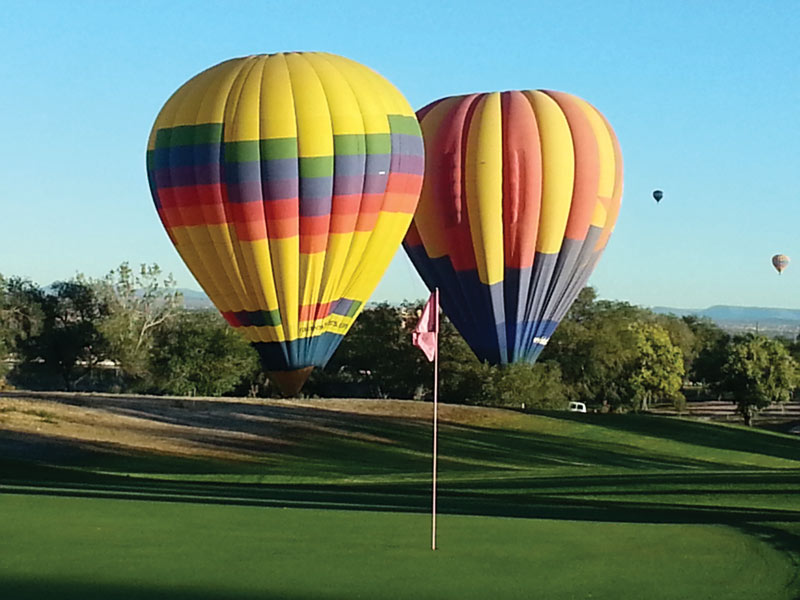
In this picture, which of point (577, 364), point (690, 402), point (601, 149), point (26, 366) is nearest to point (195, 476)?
point (601, 149)

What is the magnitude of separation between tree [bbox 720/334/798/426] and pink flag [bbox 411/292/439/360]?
5978 centimetres

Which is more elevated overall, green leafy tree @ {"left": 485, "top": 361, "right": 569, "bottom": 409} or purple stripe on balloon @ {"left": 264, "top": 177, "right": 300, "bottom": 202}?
purple stripe on balloon @ {"left": 264, "top": 177, "right": 300, "bottom": 202}

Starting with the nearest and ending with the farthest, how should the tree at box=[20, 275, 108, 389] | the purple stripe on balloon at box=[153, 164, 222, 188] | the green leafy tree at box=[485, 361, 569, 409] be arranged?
1. the purple stripe on balloon at box=[153, 164, 222, 188]
2. the green leafy tree at box=[485, 361, 569, 409]
3. the tree at box=[20, 275, 108, 389]

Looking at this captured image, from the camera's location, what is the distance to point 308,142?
3234cm

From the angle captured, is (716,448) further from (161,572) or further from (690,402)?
(690,402)

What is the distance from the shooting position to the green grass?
1143 centimetres

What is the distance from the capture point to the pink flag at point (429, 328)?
13.9 metres

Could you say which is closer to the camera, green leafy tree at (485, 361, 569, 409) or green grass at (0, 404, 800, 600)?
green grass at (0, 404, 800, 600)

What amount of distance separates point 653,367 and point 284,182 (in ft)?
155

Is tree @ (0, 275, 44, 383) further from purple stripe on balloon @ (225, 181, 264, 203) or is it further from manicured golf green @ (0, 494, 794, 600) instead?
manicured golf green @ (0, 494, 794, 600)

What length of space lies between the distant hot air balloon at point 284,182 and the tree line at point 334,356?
18.2 meters

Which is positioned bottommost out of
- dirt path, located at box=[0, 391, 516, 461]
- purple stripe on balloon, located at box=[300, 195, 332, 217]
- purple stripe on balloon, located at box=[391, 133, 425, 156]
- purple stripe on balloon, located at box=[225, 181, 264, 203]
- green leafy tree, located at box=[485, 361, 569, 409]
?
dirt path, located at box=[0, 391, 516, 461]

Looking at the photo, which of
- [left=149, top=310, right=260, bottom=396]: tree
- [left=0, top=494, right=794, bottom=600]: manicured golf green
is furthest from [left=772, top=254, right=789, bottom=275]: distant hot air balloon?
[left=0, top=494, right=794, bottom=600]: manicured golf green

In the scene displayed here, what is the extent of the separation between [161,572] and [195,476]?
57.4ft
